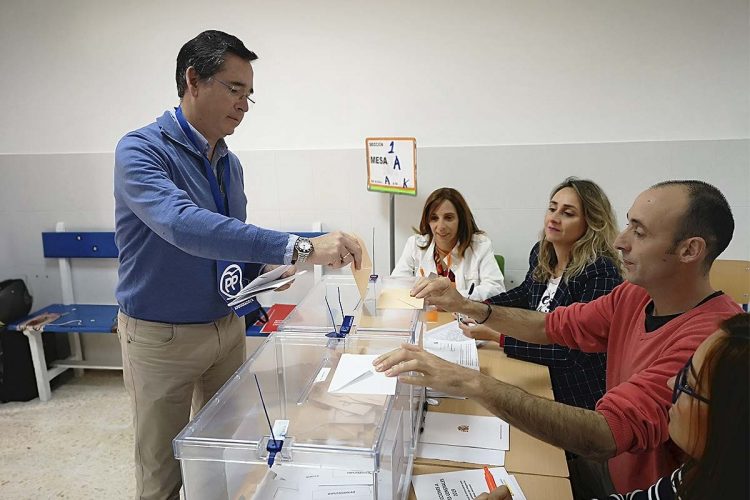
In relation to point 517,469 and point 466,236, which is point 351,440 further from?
point 466,236

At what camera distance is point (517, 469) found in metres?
1.29

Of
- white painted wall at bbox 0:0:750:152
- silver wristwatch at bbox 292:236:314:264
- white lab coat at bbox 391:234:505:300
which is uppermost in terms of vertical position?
white painted wall at bbox 0:0:750:152

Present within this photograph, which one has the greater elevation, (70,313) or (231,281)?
(231,281)

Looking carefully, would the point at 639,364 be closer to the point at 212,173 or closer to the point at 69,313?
the point at 212,173

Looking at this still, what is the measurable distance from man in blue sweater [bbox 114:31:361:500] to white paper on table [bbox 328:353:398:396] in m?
0.26

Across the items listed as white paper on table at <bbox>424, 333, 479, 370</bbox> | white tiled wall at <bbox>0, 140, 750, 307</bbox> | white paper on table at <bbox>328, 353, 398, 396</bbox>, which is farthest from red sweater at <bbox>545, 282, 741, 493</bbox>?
white tiled wall at <bbox>0, 140, 750, 307</bbox>

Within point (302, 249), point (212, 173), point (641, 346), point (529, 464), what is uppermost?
point (212, 173)

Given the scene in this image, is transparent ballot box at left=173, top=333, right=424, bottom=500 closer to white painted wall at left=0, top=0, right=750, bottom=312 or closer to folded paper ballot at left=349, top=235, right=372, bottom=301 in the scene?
folded paper ballot at left=349, top=235, right=372, bottom=301

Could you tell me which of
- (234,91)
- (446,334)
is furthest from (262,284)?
(446,334)

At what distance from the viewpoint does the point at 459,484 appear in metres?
1.22

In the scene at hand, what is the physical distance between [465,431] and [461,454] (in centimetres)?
11

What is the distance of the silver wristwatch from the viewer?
1.30 metres

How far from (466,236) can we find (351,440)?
2.24 metres

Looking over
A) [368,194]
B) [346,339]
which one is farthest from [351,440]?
[368,194]
